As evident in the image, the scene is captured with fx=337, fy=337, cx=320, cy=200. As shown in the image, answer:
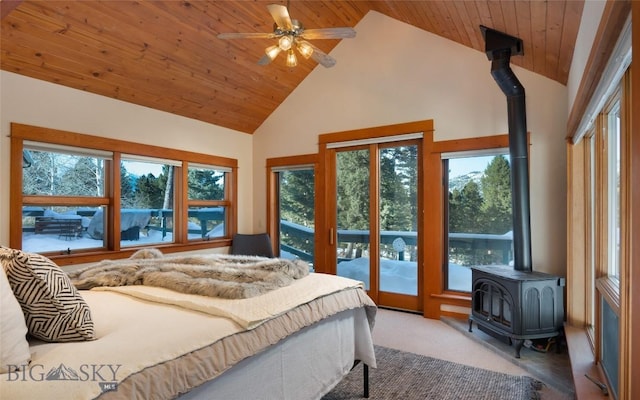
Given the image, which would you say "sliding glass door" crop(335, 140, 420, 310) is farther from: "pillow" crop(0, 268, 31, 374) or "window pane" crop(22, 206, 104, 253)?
"pillow" crop(0, 268, 31, 374)

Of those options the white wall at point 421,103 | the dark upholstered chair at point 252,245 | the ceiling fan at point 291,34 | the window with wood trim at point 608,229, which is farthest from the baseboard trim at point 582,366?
the dark upholstered chair at point 252,245

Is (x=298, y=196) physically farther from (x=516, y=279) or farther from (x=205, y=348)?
(x=205, y=348)

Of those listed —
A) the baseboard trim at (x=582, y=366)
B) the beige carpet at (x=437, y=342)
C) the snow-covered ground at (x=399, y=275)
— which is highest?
the snow-covered ground at (x=399, y=275)

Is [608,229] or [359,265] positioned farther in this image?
[359,265]

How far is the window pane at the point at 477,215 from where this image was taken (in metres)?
3.52

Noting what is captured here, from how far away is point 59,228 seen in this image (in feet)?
11.3

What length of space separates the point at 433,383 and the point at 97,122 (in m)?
3.98

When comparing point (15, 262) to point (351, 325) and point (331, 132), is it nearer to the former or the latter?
point (351, 325)

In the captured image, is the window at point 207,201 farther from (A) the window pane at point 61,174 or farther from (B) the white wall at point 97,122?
(A) the window pane at point 61,174

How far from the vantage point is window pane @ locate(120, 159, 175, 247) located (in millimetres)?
3945

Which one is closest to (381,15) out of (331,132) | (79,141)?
(331,132)

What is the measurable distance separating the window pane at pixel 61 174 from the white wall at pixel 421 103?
229 centimetres

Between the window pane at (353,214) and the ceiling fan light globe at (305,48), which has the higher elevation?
the ceiling fan light globe at (305,48)

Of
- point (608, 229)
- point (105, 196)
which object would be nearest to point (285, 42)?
point (608, 229)
